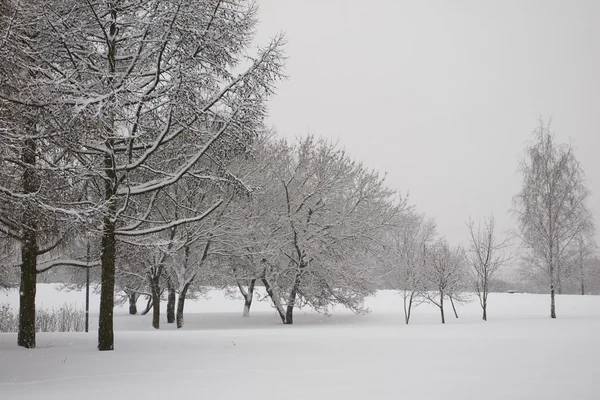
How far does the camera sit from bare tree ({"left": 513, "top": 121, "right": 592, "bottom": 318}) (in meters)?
24.1

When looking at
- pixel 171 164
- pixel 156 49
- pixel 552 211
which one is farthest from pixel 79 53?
pixel 552 211

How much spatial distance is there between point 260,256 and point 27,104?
14.2 meters

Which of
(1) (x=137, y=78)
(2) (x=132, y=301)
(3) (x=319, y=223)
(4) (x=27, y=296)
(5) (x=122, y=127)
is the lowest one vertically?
(2) (x=132, y=301)

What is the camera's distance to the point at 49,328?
741 inches

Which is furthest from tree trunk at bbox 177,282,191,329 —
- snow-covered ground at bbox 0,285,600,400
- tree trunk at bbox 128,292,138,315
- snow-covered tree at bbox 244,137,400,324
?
tree trunk at bbox 128,292,138,315

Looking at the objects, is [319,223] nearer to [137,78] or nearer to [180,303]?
[180,303]

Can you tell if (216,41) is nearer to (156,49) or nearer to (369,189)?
(156,49)

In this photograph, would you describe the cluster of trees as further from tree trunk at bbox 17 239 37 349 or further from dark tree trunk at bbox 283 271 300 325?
dark tree trunk at bbox 283 271 300 325

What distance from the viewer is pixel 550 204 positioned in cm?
2414

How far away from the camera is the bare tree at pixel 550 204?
78.9 feet

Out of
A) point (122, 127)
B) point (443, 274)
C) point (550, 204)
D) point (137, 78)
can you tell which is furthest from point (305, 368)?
point (550, 204)

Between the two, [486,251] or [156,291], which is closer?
[156,291]

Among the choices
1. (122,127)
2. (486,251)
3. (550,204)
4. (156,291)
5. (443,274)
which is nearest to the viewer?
(122,127)

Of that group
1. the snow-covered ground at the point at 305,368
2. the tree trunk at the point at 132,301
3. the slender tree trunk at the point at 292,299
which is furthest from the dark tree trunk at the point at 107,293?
the tree trunk at the point at 132,301
